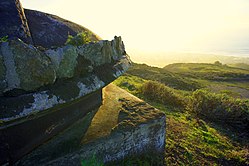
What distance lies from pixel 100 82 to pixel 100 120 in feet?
3.34

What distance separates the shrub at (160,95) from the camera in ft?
28.5

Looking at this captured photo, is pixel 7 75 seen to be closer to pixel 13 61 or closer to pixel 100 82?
pixel 13 61

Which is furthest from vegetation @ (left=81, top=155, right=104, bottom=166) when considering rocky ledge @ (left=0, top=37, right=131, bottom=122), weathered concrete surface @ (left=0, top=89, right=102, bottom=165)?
rocky ledge @ (left=0, top=37, right=131, bottom=122)

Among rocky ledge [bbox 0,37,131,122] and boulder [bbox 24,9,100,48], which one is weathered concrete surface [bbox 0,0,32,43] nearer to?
boulder [bbox 24,9,100,48]

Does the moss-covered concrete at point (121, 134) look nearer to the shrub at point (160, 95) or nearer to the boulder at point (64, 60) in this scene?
the boulder at point (64, 60)

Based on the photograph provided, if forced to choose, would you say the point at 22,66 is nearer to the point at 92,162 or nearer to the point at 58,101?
the point at 58,101

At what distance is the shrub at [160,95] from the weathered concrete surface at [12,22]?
6.46 m

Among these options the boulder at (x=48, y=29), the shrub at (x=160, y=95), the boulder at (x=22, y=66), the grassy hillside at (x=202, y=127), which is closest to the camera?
the boulder at (x=22, y=66)

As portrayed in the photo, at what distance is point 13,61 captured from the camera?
2.22 m

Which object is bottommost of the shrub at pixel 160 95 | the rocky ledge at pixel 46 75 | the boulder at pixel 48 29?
the shrub at pixel 160 95

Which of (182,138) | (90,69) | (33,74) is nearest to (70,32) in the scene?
(90,69)

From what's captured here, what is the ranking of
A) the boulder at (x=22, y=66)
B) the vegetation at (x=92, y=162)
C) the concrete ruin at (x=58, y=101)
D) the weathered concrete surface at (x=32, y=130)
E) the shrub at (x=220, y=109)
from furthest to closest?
1. the shrub at (x=220, y=109)
2. the vegetation at (x=92, y=162)
3. the weathered concrete surface at (x=32, y=130)
4. the concrete ruin at (x=58, y=101)
5. the boulder at (x=22, y=66)

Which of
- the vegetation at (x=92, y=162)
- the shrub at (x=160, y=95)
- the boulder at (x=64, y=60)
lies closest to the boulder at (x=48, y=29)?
the boulder at (x=64, y=60)

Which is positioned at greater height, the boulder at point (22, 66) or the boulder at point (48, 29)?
the boulder at point (48, 29)
